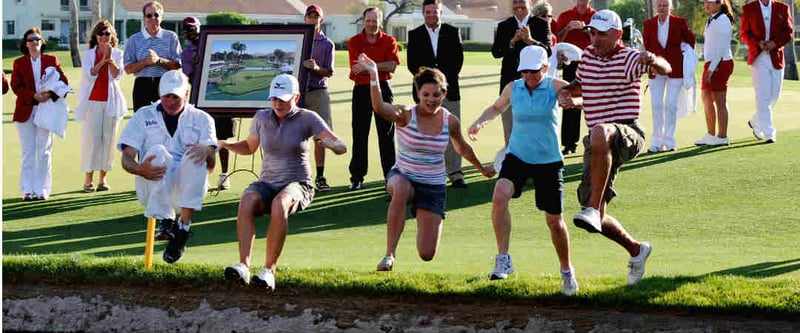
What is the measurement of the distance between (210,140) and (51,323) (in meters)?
1.68

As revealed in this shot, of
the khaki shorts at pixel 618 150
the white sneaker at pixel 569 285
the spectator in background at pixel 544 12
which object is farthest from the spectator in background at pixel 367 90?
the white sneaker at pixel 569 285

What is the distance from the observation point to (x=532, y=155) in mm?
9852

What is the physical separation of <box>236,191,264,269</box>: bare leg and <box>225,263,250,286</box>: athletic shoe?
170 millimetres

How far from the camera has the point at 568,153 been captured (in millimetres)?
18047

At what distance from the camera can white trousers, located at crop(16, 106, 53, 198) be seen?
51.0 ft

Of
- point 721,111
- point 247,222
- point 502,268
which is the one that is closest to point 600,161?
point 502,268

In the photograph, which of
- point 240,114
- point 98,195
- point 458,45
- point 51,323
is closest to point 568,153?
point 458,45

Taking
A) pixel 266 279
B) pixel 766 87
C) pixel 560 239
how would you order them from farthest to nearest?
1. pixel 766 87
2. pixel 560 239
3. pixel 266 279

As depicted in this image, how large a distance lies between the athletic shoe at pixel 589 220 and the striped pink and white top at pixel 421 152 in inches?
59.2

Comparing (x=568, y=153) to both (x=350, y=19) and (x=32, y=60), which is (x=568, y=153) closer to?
(x=32, y=60)

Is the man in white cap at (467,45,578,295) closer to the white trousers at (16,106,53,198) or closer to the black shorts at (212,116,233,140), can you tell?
the black shorts at (212,116,233,140)

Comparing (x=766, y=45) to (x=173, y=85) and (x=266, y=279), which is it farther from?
(x=266, y=279)

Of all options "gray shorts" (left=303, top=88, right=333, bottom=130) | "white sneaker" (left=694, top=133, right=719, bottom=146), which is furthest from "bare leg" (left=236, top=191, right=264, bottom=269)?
"white sneaker" (left=694, top=133, right=719, bottom=146)

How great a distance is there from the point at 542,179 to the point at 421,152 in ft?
3.46
